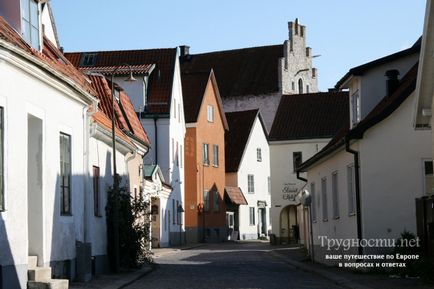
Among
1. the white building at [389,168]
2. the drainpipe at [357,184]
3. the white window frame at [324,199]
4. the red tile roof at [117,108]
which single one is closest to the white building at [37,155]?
the red tile roof at [117,108]

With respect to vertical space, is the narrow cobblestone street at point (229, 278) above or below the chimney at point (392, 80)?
below

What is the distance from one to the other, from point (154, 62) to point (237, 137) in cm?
1836

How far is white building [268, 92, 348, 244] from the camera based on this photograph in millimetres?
56156

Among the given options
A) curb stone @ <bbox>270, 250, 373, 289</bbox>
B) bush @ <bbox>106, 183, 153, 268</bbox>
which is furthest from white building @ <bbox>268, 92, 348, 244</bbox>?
bush @ <bbox>106, 183, 153, 268</bbox>

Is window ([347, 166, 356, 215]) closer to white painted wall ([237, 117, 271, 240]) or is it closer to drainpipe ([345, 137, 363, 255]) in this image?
drainpipe ([345, 137, 363, 255])

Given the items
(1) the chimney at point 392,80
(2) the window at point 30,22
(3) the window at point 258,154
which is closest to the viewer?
(2) the window at point 30,22

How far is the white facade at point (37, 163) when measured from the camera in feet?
49.6

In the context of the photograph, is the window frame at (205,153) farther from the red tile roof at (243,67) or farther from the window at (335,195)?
the window at (335,195)

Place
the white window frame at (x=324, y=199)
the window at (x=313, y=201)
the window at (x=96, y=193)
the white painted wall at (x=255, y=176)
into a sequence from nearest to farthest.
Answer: the window at (x=96, y=193), the white window frame at (x=324, y=199), the window at (x=313, y=201), the white painted wall at (x=255, y=176)

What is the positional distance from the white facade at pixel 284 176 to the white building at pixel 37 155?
34230 millimetres

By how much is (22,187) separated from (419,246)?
10043 mm

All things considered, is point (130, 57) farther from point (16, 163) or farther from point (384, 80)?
point (16, 163)

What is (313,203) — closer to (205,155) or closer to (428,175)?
(428,175)

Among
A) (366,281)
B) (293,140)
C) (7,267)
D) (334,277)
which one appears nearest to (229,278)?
(334,277)
